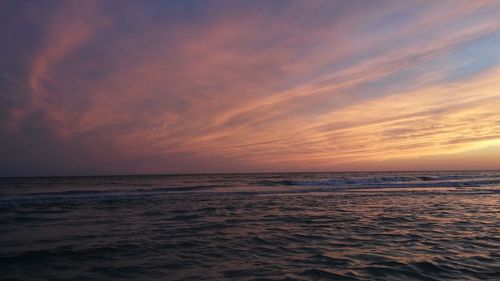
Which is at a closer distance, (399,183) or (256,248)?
(256,248)

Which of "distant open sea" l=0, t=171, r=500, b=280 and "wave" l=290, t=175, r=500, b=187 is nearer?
"distant open sea" l=0, t=171, r=500, b=280

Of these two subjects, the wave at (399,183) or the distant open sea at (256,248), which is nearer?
the distant open sea at (256,248)

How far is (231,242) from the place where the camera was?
10.6 meters

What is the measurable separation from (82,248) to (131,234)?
7.50 ft

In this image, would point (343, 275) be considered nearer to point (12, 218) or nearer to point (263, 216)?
point (263, 216)


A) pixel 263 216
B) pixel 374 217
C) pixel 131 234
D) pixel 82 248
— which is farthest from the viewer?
pixel 263 216

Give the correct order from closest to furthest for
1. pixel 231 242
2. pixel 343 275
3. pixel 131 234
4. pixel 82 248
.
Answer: pixel 343 275, pixel 82 248, pixel 231 242, pixel 131 234

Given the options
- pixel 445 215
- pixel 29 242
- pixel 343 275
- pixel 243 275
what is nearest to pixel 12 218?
pixel 29 242

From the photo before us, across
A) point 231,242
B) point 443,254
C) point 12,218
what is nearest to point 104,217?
point 12,218

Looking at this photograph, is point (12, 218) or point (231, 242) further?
point (12, 218)

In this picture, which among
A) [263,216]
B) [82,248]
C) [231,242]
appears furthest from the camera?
[263,216]

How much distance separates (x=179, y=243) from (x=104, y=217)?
316 inches

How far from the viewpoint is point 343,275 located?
6.99 meters

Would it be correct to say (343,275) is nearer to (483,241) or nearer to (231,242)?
(231,242)
